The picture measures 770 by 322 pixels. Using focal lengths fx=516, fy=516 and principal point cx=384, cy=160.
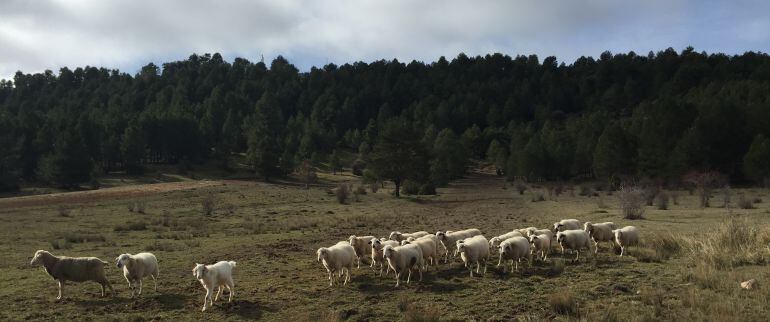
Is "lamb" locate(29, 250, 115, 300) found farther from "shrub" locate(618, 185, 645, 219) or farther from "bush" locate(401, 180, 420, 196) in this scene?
"bush" locate(401, 180, 420, 196)

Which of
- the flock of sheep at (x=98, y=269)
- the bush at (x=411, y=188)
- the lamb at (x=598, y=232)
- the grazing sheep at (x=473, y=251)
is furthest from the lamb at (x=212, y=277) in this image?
the bush at (x=411, y=188)

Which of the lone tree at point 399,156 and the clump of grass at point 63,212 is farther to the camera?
the lone tree at point 399,156

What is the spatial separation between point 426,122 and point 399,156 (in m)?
77.9

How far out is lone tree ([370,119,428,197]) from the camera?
64.7 metres

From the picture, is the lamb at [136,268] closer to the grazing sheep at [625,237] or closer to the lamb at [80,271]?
the lamb at [80,271]

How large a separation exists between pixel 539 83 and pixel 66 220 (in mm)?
164879

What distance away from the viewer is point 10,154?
275 feet

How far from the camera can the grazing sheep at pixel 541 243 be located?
707 inches

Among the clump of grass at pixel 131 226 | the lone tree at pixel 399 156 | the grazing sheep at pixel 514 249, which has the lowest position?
the clump of grass at pixel 131 226

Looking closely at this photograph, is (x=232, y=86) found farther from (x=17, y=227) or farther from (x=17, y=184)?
(x=17, y=227)

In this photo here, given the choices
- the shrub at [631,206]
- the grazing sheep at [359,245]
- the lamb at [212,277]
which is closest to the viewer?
the lamb at [212,277]

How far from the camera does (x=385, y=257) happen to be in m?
15.5

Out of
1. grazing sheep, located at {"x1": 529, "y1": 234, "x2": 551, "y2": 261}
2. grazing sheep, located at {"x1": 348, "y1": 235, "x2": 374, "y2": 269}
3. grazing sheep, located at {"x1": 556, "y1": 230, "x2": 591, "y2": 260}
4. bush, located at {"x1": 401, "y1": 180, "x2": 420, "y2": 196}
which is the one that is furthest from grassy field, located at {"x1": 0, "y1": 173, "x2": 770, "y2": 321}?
bush, located at {"x1": 401, "y1": 180, "x2": 420, "y2": 196}

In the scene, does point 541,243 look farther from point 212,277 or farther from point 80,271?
point 80,271
